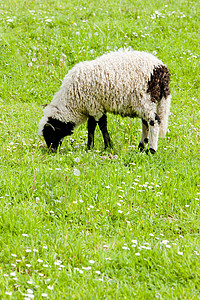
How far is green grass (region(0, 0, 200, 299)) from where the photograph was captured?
3.09 meters

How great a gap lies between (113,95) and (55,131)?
1084 millimetres

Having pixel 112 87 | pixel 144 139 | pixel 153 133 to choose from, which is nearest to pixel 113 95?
pixel 112 87

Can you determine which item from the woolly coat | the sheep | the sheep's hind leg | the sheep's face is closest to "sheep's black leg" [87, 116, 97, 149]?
the sheep

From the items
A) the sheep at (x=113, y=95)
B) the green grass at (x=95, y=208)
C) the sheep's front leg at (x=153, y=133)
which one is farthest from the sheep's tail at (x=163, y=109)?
the green grass at (x=95, y=208)

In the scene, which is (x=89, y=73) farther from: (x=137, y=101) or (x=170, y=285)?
(x=170, y=285)

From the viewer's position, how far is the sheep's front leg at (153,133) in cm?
568

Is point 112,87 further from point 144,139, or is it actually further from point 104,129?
point 144,139

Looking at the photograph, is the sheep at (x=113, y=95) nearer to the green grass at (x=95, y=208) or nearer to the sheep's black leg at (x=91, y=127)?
the sheep's black leg at (x=91, y=127)

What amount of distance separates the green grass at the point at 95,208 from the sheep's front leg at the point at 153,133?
0.17m

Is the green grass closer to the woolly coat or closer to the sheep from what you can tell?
the sheep

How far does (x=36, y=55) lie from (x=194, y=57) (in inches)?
161

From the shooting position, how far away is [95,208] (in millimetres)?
4148

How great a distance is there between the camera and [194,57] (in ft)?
33.2

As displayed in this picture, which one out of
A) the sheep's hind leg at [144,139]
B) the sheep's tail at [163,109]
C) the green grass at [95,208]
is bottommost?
the green grass at [95,208]
